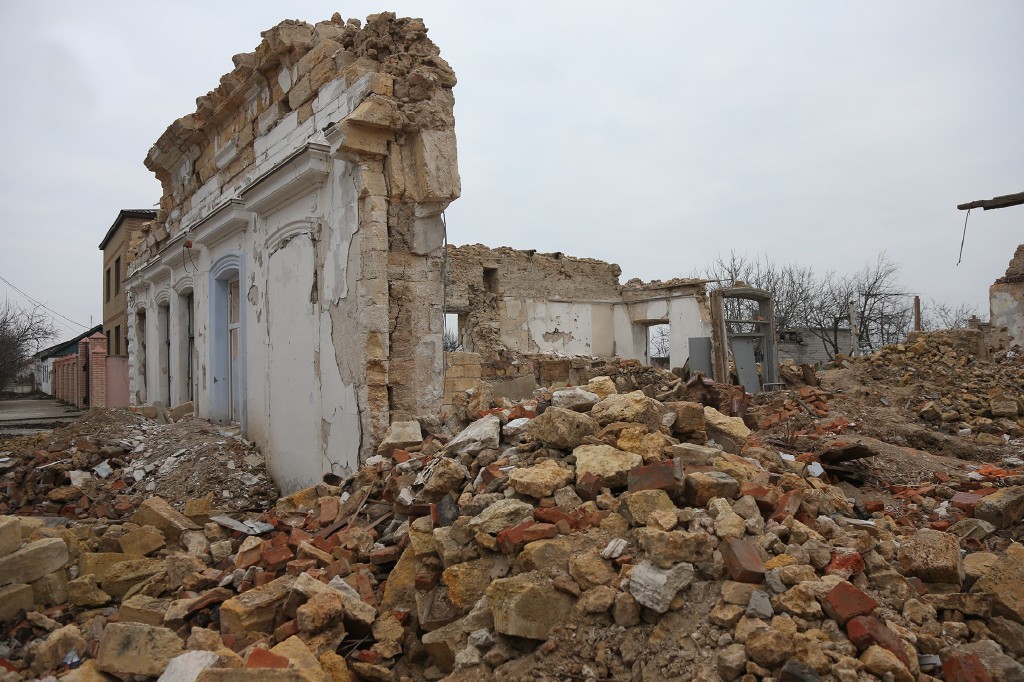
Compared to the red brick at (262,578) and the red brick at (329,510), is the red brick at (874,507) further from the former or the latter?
the red brick at (262,578)

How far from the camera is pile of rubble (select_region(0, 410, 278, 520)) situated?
675cm

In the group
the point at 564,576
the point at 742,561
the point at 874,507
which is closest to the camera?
the point at 742,561

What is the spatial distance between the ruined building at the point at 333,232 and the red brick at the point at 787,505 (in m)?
3.43

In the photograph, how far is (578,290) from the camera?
61.6 feet

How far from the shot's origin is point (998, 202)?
26.4 ft

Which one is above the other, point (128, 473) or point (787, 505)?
point (787, 505)

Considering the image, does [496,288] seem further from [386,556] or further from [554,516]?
[554,516]

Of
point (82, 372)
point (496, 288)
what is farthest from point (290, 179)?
point (82, 372)

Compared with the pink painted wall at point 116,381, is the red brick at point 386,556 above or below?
below

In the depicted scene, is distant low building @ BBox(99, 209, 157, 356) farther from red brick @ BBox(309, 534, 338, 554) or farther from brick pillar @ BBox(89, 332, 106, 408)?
red brick @ BBox(309, 534, 338, 554)

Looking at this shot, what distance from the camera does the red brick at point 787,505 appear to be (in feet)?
9.73

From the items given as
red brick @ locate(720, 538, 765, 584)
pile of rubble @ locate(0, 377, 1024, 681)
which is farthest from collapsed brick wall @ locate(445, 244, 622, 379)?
red brick @ locate(720, 538, 765, 584)

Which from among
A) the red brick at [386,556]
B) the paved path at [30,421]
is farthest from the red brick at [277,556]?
the paved path at [30,421]

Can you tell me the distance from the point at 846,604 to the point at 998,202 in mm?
8188
